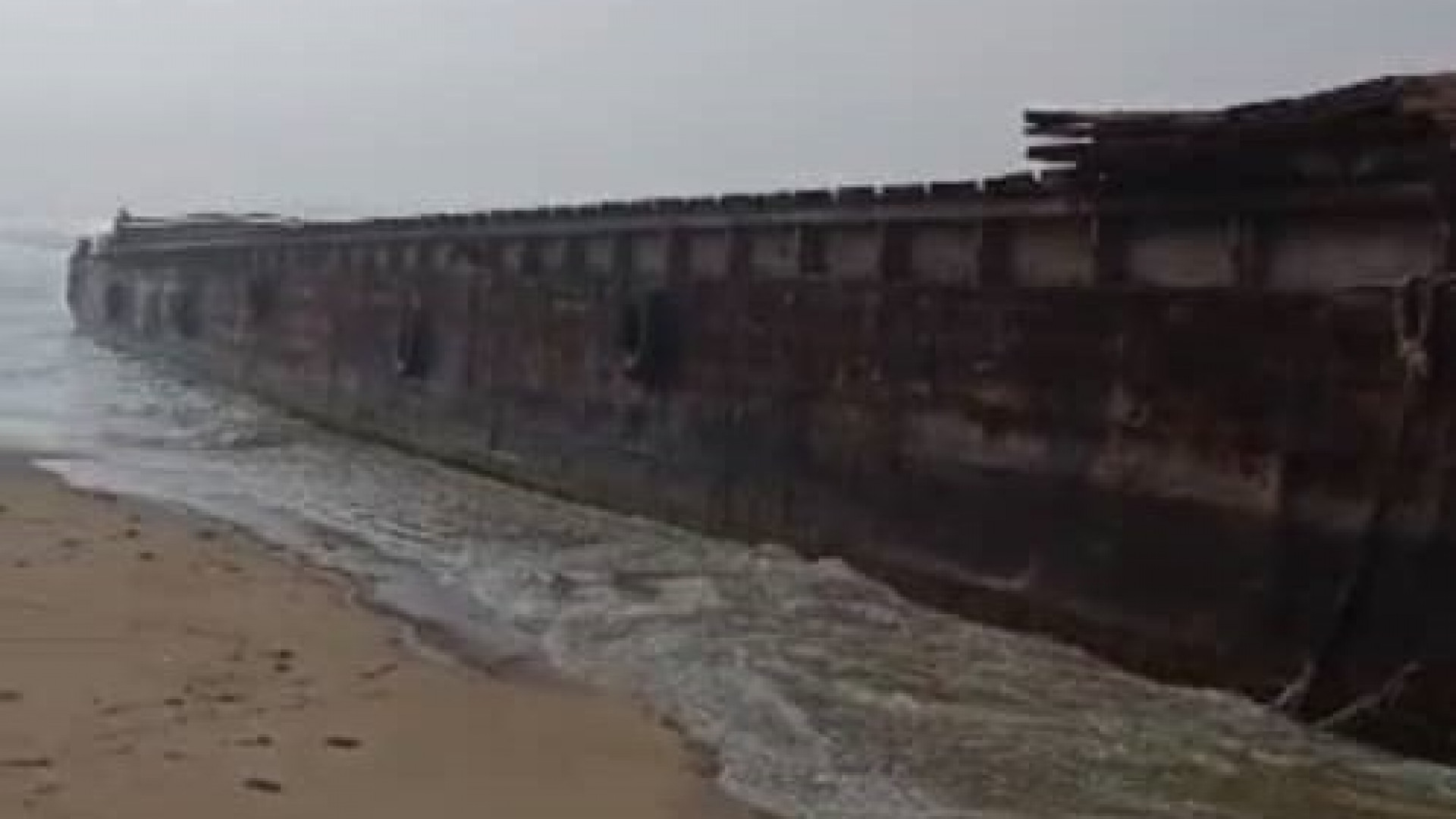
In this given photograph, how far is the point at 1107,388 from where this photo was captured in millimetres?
11297

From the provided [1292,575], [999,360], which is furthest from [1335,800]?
[999,360]

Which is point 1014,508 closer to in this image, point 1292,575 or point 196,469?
point 1292,575

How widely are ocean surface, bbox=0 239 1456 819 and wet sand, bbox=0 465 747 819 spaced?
52 centimetres

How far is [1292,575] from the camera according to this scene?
30.8ft

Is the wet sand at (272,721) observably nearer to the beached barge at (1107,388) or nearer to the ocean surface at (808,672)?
the ocean surface at (808,672)

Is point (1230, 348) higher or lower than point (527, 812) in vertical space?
higher

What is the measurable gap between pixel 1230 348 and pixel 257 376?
84.3ft

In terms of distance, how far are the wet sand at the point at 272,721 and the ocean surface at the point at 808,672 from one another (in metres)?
0.52

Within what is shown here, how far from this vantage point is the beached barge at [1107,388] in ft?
29.3

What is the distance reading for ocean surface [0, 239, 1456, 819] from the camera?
7898 mm

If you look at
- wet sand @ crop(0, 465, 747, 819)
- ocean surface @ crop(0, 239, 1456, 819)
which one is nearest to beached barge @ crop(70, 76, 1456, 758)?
ocean surface @ crop(0, 239, 1456, 819)

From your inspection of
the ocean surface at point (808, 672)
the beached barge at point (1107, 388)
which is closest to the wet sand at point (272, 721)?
the ocean surface at point (808, 672)

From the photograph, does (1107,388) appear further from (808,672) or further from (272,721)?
(272,721)

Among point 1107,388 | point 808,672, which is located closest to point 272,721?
point 808,672
